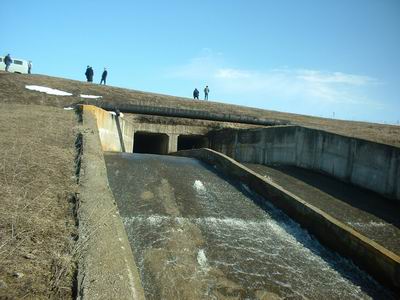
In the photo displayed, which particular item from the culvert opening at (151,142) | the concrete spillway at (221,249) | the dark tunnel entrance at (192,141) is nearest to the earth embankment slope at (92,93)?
the culvert opening at (151,142)

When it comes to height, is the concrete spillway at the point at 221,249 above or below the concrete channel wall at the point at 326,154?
below

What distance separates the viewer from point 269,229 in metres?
7.48

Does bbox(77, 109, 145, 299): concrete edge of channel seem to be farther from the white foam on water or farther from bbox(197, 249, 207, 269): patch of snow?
the white foam on water

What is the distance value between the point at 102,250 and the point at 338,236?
4.64 meters

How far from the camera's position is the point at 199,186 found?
9562 mm

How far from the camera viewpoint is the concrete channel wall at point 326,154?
34.5 ft

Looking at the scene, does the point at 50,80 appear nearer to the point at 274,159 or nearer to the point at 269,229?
the point at 274,159

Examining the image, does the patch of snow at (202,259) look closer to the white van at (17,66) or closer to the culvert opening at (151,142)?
the culvert opening at (151,142)

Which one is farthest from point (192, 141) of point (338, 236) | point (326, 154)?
point (338, 236)

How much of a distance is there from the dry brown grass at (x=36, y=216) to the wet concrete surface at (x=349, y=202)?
578cm

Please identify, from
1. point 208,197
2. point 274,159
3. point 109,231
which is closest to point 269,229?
point 208,197

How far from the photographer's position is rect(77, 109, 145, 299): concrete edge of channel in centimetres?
339

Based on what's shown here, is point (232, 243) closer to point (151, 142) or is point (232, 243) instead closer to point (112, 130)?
point (112, 130)

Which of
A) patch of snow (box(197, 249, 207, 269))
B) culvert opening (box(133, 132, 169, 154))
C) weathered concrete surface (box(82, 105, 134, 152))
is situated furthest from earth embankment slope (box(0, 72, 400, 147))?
patch of snow (box(197, 249, 207, 269))
